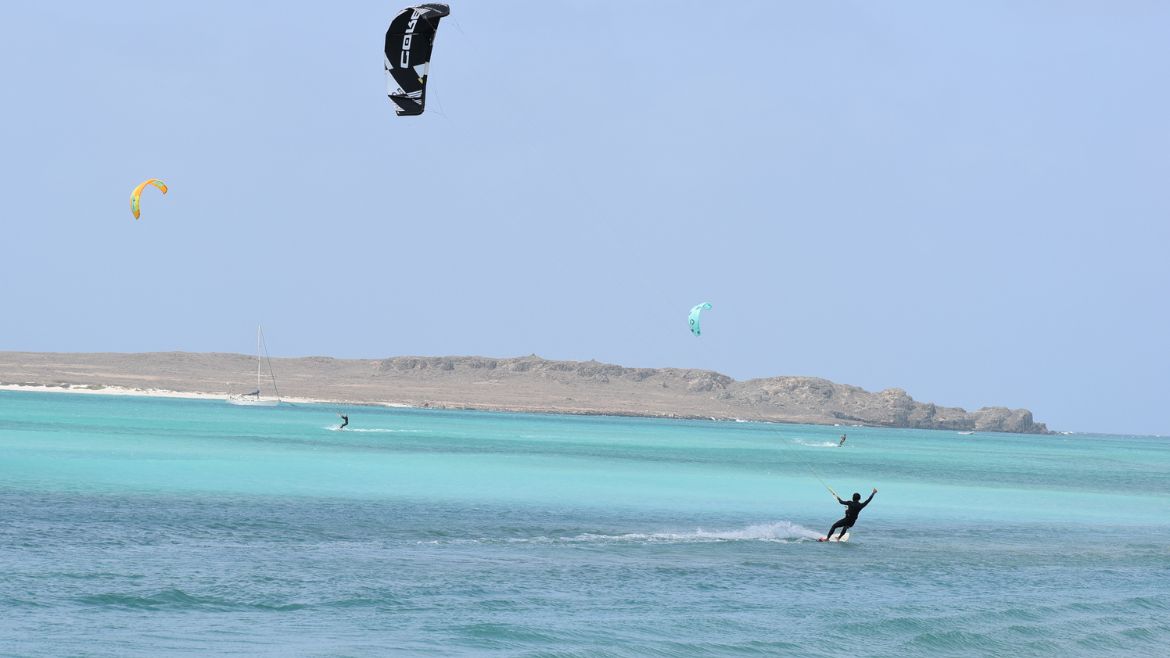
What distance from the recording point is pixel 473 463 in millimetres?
43594

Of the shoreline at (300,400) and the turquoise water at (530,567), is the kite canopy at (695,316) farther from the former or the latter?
the shoreline at (300,400)

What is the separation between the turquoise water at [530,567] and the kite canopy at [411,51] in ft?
21.0

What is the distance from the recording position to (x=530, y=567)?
695 inches

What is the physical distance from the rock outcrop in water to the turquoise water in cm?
11088

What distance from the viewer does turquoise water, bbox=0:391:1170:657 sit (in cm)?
1334

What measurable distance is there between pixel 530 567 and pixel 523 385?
496 ft

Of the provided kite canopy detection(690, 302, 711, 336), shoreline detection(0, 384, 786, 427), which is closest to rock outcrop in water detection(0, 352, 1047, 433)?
shoreline detection(0, 384, 786, 427)

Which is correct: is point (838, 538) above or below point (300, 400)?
above

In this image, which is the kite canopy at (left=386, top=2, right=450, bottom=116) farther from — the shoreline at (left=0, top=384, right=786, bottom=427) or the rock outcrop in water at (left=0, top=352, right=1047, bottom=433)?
the rock outcrop in water at (left=0, top=352, right=1047, bottom=433)

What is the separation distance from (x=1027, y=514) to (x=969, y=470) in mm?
25385

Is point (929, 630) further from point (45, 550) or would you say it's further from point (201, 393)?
point (201, 393)

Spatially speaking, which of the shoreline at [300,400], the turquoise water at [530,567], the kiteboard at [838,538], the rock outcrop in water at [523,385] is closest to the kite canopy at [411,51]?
the turquoise water at [530,567]

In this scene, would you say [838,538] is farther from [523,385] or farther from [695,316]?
[523,385]

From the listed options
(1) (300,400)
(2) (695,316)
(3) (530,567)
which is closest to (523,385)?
(1) (300,400)
